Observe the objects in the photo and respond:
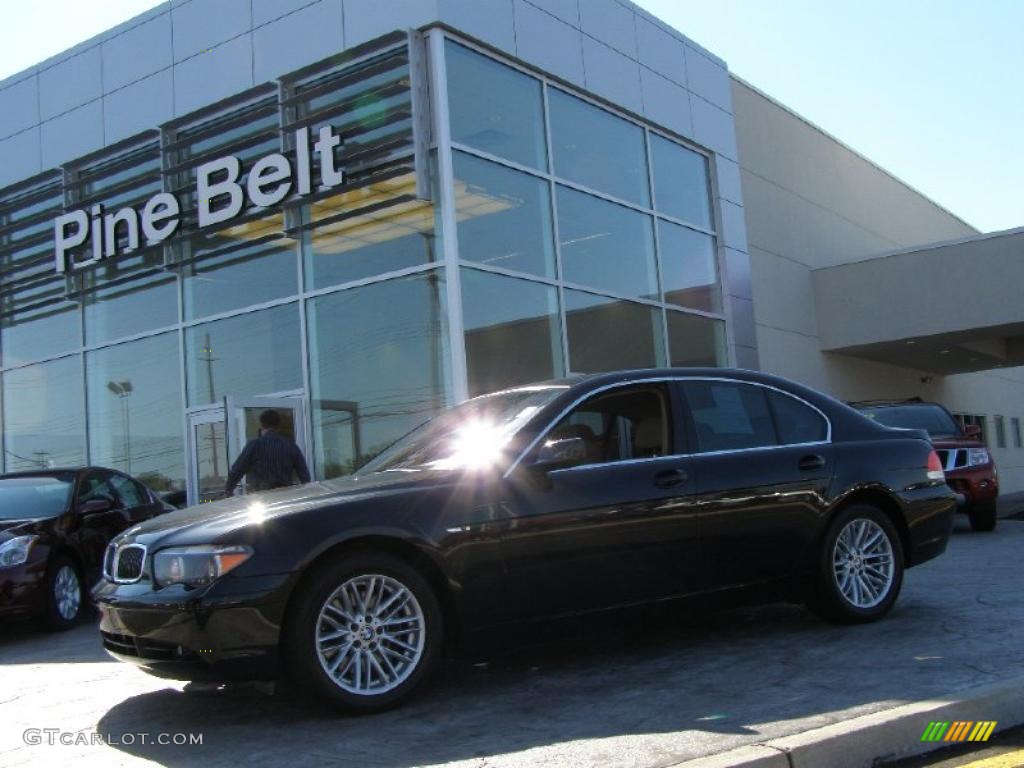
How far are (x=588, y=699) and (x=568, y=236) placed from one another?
10664 millimetres

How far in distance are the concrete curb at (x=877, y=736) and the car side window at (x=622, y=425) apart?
1.90 meters

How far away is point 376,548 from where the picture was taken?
4.78 m

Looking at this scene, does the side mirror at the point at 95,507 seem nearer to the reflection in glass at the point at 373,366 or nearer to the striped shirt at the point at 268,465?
the striped shirt at the point at 268,465

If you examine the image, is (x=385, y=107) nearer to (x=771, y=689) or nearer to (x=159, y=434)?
(x=159, y=434)

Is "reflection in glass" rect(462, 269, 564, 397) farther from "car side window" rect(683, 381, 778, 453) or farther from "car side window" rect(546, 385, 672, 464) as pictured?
"car side window" rect(546, 385, 672, 464)

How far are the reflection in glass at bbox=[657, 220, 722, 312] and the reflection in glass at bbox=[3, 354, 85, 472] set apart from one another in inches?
371

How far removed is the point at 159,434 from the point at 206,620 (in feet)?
37.2

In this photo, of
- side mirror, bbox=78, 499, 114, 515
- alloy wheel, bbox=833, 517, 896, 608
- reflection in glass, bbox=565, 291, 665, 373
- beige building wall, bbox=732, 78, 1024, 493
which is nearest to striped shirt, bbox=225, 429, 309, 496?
side mirror, bbox=78, 499, 114, 515

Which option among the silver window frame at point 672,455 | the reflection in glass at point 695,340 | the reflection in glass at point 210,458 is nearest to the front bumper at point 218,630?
the silver window frame at point 672,455

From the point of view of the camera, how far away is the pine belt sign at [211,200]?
13493 millimetres

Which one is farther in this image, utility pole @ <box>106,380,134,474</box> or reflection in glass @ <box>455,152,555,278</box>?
utility pole @ <box>106,380,134,474</box>

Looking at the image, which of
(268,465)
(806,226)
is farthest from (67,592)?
(806,226)

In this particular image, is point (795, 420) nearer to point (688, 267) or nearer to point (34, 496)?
point (34, 496)

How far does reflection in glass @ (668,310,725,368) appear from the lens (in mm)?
16797
